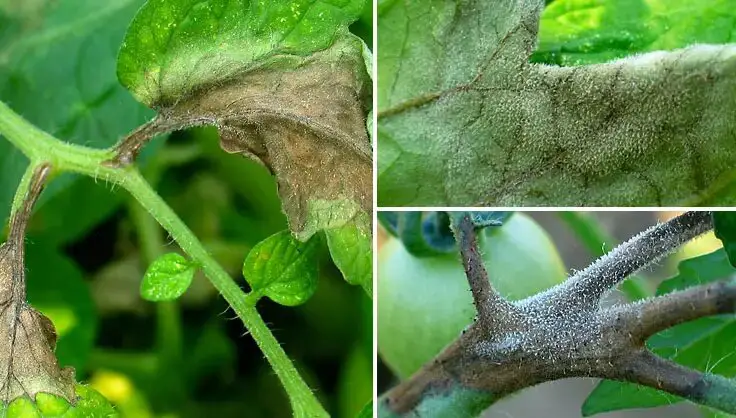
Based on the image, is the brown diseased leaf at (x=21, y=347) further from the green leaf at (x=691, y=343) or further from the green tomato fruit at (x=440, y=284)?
the green leaf at (x=691, y=343)

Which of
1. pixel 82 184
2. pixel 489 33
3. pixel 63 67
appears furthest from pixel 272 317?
pixel 489 33

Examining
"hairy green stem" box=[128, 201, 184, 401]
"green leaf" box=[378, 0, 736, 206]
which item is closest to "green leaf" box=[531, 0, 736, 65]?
"green leaf" box=[378, 0, 736, 206]

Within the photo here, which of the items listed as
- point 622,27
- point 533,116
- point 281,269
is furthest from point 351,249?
point 622,27

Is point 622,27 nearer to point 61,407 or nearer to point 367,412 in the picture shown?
point 367,412

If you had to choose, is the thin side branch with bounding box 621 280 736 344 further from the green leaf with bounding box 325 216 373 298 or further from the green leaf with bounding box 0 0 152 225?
the green leaf with bounding box 0 0 152 225

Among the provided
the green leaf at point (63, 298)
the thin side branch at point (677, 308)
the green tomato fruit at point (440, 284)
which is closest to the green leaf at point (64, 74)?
the green leaf at point (63, 298)

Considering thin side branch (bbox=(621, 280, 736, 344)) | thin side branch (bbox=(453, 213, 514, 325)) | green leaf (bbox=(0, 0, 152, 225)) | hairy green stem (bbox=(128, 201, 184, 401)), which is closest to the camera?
thin side branch (bbox=(621, 280, 736, 344))

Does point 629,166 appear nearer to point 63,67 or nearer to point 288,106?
point 288,106

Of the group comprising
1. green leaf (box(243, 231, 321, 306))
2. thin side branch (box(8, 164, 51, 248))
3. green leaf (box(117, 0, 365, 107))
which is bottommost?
green leaf (box(243, 231, 321, 306))
